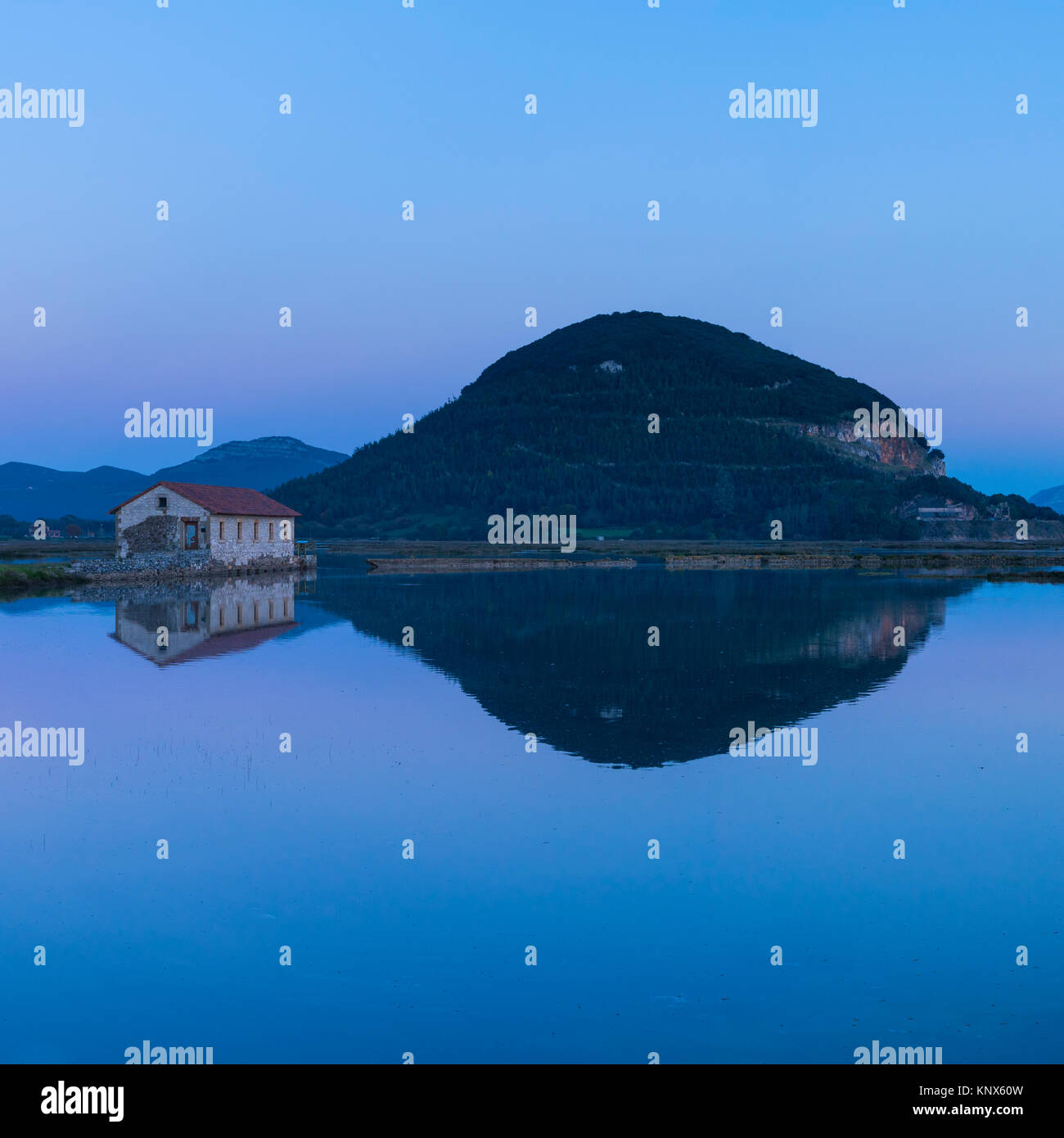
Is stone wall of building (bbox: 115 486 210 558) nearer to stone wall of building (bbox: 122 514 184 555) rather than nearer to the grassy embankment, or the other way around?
stone wall of building (bbox: 122 514 184 555)

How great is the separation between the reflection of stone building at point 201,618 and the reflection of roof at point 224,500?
711 centimetres

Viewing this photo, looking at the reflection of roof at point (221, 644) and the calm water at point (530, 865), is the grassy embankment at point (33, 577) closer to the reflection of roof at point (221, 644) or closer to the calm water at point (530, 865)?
the reflection of roof at point (221, 644)

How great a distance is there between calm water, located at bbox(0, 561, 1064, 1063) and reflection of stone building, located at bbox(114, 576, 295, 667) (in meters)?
4.38

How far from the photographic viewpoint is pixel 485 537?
188500mm

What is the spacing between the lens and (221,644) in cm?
3441

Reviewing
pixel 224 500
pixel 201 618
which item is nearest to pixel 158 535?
pixel 224 500

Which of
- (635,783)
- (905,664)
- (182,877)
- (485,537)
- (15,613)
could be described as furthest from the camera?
(485,537)

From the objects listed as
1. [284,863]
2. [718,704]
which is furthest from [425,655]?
[284,863]

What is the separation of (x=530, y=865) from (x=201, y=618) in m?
32.5

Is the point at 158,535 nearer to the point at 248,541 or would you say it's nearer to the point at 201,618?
the point at 248,541

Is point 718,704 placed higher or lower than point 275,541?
lower

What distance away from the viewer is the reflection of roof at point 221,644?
31.1 m
